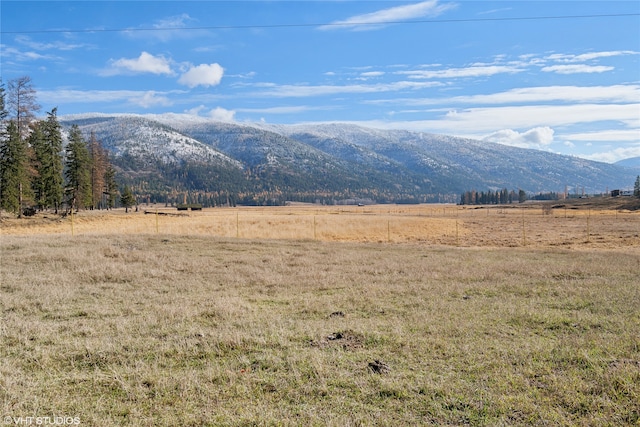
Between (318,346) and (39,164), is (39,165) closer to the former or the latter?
(39,164)

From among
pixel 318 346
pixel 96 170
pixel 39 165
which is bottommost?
pixel 318 346

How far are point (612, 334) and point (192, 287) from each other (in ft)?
43.5

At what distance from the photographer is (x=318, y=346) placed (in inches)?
363

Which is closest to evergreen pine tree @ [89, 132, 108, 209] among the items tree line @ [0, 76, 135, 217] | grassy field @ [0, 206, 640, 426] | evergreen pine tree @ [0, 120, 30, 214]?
tree line @ [0, 76, 135, 217]

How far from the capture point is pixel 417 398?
21.9 ft

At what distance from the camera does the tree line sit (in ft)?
173

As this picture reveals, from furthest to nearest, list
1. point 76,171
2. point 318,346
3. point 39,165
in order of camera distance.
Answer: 1. point 76,171
2. point 39,165
3. point 318,346

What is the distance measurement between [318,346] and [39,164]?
222ft

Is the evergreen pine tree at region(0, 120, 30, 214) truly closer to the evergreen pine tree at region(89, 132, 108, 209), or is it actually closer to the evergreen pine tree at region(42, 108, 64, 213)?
the evergreen pine tree at region(42, 108, 64, 213)

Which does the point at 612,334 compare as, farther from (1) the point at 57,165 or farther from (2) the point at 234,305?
(1) the point at 57,165

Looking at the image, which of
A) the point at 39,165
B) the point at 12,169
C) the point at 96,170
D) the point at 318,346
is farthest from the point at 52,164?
the point at 318,346

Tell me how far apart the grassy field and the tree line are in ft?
134

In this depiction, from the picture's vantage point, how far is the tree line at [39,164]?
52.6 meters

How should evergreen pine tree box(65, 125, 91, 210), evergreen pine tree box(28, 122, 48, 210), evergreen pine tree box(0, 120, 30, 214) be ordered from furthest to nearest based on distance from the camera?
1. evergreen pine tree box(65, 125, 91, 210)
2. evergreen pine tree box(28, 122, 48, 210)
3. evergreen pine tree box(0, 120, 30, 214)
